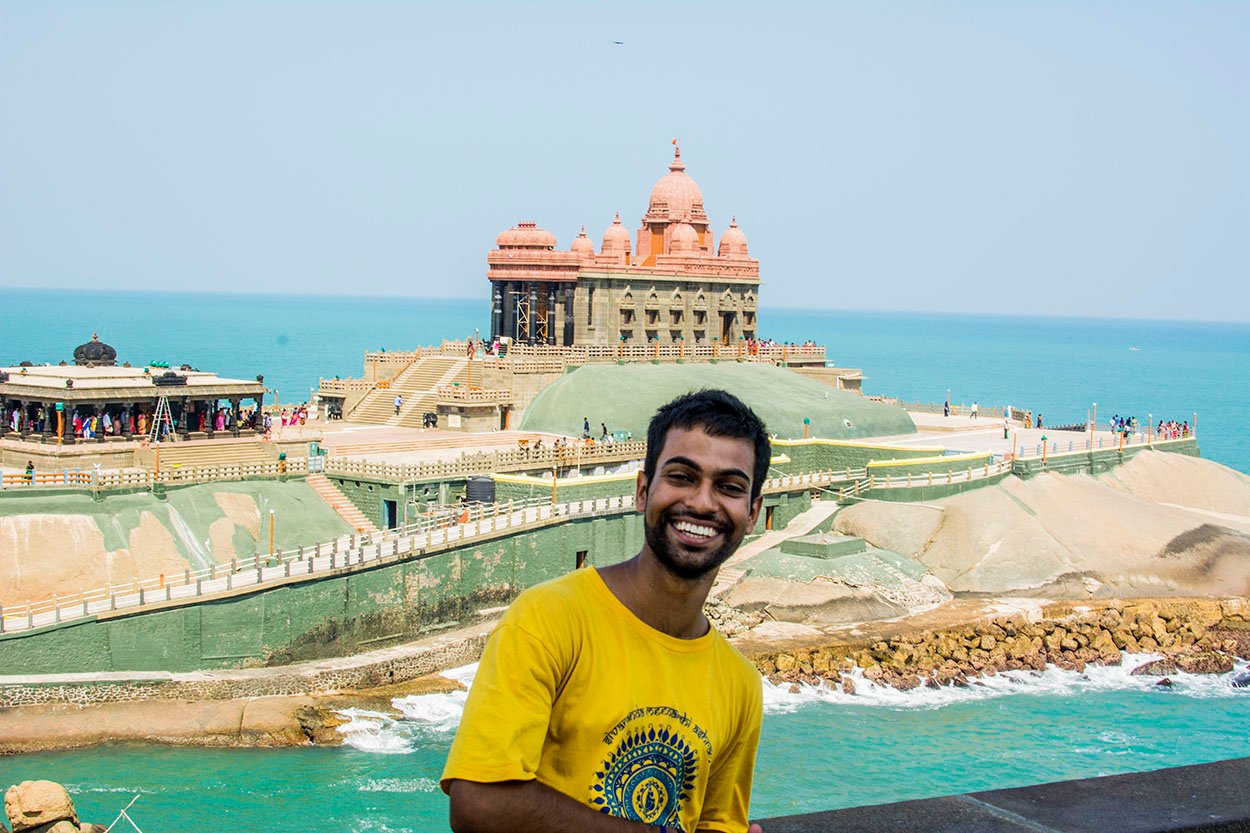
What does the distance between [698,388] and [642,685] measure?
1997 inches

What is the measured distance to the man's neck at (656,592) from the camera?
5895mm

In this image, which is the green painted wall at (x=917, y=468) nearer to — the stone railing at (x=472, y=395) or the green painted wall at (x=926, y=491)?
the green painted wall at (x=926, y=491)

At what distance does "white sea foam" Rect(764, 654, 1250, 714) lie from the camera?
40656 millimetres

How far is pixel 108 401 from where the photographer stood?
142ft

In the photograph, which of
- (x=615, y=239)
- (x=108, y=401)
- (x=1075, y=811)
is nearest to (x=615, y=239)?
(x=615, y=239)

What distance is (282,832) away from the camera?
29984mm

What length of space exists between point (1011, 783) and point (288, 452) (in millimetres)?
24486

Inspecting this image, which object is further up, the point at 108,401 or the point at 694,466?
the point at 694,466

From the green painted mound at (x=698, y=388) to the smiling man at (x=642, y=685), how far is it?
48622mm

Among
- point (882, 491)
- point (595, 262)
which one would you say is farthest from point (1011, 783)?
point (595, 262)

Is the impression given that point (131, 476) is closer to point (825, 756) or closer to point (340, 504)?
point (340, 504)

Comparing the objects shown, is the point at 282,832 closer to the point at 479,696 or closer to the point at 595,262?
the point at 479,696

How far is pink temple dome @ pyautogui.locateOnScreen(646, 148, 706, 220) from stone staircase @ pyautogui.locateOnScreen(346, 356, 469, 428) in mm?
17080

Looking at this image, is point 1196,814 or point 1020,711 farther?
point 1020,711
